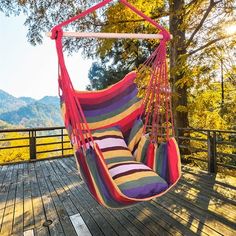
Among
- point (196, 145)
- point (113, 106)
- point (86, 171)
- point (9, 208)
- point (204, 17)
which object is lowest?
point (9, 208)

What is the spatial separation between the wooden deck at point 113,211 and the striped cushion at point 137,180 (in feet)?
1.49

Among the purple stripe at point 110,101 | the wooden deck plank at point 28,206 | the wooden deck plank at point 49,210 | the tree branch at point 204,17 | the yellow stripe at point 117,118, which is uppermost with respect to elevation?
the tree branch at point 204,17

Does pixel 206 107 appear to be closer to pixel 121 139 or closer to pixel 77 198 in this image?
pixel 121 139

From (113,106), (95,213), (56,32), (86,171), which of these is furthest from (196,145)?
(56,32)

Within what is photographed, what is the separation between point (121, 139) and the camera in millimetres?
2621

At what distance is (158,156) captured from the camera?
6.97ft

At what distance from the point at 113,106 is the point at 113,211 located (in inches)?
41.8

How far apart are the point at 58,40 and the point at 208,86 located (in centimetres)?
283

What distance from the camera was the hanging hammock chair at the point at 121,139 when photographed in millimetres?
1711

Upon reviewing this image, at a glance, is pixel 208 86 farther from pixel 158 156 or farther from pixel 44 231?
pixel 44 231

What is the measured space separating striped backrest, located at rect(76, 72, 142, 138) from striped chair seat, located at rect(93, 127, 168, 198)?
96 mm

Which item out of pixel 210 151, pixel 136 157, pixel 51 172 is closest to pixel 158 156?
pixel 136 157

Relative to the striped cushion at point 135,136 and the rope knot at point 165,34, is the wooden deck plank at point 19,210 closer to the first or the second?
the striped cushion at point 135,136

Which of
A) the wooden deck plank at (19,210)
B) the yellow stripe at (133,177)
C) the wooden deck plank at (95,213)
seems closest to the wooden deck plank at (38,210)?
the wooden deck plank at (19,210)
